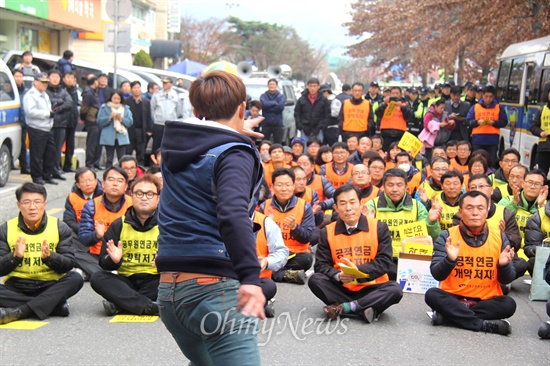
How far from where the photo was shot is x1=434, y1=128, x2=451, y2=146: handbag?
54.7ft

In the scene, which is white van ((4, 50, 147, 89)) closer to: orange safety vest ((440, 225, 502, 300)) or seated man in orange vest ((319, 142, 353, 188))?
seated man in orange vest ((319, 142, 353, 188))

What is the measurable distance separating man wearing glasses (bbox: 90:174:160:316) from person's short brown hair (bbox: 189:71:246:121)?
395 cm

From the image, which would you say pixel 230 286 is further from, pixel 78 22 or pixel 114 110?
pixel 78 22

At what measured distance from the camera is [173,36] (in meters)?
57.4

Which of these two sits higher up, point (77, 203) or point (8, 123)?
point (8, 123)

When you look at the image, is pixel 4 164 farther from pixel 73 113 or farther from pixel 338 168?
pixel 338 168

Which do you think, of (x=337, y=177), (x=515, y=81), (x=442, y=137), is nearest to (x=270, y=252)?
(x=337, y=177)

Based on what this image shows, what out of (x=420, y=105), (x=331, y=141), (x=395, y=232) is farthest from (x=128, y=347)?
(x=420, y=105)

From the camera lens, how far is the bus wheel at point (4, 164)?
1245cm

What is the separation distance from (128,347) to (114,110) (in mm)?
9183

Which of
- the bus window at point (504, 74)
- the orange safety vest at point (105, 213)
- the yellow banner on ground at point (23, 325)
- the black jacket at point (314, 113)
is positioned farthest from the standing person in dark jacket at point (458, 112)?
the yellow banner on ground at point (23, 325)

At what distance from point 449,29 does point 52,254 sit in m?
17.7

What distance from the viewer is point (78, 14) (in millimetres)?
26453

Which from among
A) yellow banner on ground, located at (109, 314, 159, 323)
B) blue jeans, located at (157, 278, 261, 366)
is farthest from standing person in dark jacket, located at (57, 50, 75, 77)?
blue jeans, located at (157, 278, 261, 366)
